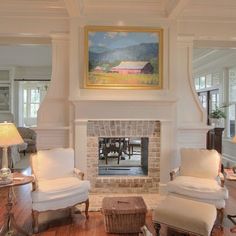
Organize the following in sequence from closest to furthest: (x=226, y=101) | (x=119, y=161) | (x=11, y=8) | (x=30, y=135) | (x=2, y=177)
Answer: (x=2, y=177) → (x=11, y=8) → (x=119, y=161) → (x=226, y=101) → (x=30, y=135)

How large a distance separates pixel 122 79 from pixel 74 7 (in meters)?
1.32

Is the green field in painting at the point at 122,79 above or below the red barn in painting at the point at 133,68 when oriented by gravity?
below

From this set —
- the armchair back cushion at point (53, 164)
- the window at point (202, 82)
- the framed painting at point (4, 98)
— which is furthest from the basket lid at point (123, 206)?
the framed painting at point (4, 98)

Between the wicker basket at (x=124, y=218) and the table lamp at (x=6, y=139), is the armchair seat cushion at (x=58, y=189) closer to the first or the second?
the table lamp at (x=6, y=139)

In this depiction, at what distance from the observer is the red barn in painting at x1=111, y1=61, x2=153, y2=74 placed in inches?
197

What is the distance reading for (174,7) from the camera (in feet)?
14.4

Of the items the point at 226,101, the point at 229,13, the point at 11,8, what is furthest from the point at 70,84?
the point at 226,101

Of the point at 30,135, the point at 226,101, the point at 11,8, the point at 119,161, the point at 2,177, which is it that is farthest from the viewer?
the point at 30,135

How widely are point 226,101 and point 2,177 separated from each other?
577 cm

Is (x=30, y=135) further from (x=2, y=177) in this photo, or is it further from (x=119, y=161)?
(x=2, y=177)

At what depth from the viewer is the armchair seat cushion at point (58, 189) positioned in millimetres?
3641

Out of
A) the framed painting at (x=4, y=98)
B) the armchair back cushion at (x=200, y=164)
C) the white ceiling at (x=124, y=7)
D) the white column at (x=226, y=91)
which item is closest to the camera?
the armchair back cushion at (x=200, y=164)

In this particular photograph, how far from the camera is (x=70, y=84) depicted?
16.3 feet

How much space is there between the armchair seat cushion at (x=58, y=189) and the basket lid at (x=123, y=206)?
0.39m
